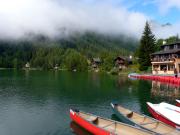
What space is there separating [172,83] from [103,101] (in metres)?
40.9

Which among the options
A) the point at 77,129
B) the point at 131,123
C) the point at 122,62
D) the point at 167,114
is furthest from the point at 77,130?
the point at 122,62

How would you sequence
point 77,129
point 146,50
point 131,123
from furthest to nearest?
point 146,50 → point 77,129 → point 131,123

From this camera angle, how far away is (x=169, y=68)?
4542 inches

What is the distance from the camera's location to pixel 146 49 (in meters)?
134

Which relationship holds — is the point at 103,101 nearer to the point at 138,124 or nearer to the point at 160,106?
the point at 160,106

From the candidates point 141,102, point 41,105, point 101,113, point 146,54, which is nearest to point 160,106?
point 101,113

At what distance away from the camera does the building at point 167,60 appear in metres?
111

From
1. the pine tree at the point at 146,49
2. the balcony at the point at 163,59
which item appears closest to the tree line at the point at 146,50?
the pine tree at the point at 146,49

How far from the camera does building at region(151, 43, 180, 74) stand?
111 m

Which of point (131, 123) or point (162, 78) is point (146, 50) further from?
point (131, 123)

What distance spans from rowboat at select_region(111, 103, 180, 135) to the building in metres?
75.2

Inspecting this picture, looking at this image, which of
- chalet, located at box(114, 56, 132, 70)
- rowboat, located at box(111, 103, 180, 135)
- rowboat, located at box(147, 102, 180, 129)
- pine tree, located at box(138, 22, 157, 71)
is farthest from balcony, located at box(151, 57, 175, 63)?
rowboat, located at box(111, 103, 180, 135)

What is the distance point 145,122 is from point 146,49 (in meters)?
101

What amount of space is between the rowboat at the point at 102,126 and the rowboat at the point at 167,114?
23.6 feet
